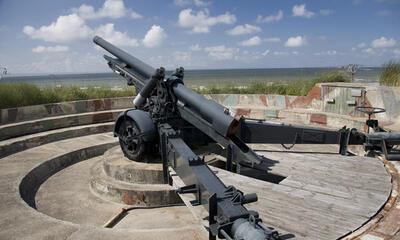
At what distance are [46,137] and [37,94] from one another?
3645mm

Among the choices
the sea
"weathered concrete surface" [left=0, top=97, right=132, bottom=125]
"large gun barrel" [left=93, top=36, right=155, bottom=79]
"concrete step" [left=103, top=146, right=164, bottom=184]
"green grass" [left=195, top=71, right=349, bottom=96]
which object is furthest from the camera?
the sea

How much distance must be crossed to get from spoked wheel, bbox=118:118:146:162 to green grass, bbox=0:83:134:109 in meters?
6.84

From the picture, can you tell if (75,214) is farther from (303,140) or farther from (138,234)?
(303,140)

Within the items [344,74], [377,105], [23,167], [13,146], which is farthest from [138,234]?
[344,74]

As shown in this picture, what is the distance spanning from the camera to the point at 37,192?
21.3 feet

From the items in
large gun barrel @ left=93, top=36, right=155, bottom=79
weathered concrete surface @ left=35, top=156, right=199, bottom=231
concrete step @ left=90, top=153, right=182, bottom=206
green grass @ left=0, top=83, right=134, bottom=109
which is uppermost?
large gun barrel @ left=93, top=36, right=155, bottom=79

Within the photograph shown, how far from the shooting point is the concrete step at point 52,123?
9523 millimetres

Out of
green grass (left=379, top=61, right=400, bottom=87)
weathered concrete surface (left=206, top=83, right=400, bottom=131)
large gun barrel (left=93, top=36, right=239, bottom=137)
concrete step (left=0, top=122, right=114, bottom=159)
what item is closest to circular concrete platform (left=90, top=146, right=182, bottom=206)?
large gun barrel (left=93, top=36, right=239, bottom=137)

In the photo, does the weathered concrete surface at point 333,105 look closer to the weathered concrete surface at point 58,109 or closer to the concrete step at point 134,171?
the weathered concrete surface at point 58,109

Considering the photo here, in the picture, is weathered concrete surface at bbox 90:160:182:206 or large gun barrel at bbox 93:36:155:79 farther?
large gun barrel at bbox 93:36:155:79

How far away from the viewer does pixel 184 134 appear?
20.3ft

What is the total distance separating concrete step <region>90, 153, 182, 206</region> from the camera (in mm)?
5574

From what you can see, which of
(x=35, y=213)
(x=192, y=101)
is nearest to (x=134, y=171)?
(x=192, y=101)

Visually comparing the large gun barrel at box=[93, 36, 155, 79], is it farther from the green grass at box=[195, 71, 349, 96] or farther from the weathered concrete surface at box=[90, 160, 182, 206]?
the green grass at box=[195, 71, 349, 96]
